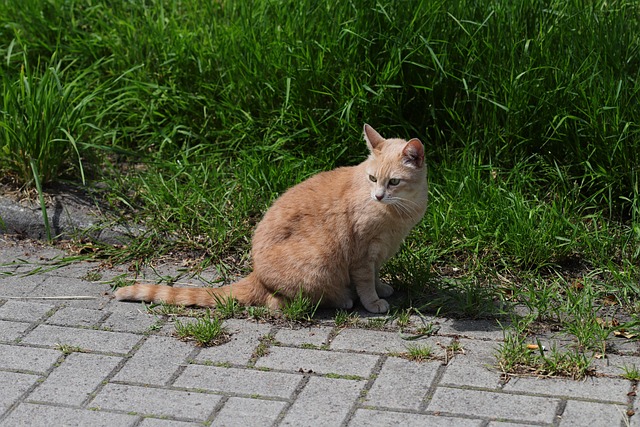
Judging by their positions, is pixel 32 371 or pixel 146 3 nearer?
pixel 32 371

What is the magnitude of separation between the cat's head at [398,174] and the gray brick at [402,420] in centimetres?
116

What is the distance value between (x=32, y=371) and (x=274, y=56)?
2.64 meters

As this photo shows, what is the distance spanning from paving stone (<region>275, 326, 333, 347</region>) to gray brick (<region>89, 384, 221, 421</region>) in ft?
1.99

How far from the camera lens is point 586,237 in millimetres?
4984

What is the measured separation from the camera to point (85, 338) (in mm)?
4383

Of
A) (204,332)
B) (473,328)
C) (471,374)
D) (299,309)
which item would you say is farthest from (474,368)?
(204,332)

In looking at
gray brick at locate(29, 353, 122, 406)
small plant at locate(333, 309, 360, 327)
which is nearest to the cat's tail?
small plant at locate(333, 309, 360, 327)

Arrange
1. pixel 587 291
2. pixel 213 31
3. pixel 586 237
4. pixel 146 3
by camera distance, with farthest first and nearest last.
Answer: pixel 146 3
pixel 213 31
pixel 586 237
pixel 587 291

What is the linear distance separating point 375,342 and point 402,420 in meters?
0.72

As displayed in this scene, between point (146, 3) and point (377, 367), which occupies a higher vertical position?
point (146, 3)

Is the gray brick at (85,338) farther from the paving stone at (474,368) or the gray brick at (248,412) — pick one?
the paving stone at (474,368)

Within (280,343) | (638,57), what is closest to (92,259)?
(280,343)

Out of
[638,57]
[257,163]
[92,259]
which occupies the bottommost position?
[92,259]

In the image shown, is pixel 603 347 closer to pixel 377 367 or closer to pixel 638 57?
pixel 377 367
